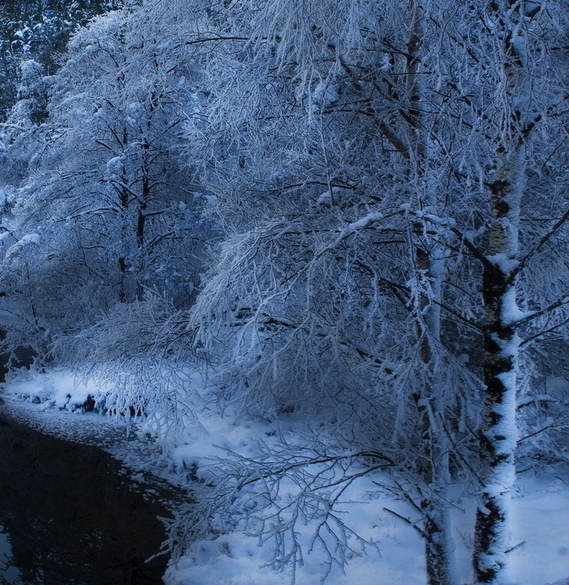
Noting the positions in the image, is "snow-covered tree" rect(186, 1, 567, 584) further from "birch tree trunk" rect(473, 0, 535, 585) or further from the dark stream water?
the dark stream water

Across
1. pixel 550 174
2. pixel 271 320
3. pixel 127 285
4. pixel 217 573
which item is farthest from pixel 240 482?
pixel 127 285

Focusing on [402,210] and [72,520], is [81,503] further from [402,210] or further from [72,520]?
[402,210]

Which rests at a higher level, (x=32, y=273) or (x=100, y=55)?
(x=100, y=55)

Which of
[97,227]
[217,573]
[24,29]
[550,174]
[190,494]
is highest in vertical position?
[24,29]

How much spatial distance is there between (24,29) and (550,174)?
3826cm

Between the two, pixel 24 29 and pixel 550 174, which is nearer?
pixel 550 174

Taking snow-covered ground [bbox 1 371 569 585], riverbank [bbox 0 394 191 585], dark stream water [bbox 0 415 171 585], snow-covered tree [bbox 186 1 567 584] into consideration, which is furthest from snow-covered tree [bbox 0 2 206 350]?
snow-covered tree [bbox 186 1 567 584]

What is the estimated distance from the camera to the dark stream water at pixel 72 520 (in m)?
6.03

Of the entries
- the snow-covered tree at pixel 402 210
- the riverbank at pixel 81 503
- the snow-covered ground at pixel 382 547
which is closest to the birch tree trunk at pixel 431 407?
the snow-covered tree at pixel 402 210

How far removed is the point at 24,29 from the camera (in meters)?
32.7

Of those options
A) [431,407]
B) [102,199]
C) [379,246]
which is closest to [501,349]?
[431,407]

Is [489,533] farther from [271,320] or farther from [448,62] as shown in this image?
[448,62]

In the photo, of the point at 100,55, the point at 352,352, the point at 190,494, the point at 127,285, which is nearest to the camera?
the point at 352,352

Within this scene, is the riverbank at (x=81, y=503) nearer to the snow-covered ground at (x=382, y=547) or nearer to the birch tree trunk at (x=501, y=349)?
the snow-covered ground at (x=382, y=547)
